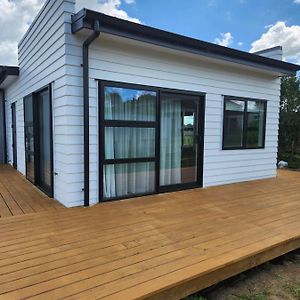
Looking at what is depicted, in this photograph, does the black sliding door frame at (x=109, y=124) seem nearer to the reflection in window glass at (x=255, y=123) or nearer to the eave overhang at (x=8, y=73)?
the reflection in window glass at (x=255, y=123)

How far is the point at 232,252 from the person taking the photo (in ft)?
7.54

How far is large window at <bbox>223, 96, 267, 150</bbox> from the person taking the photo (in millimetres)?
5094

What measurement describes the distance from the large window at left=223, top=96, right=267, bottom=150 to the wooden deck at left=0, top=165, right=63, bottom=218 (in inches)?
133

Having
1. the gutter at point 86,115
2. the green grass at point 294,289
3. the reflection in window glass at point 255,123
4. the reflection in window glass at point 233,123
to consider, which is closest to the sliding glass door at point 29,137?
the gutter at point 86,115

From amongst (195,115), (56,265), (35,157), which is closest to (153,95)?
(195,115)

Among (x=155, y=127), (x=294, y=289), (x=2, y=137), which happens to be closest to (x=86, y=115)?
(x=155, y=127)

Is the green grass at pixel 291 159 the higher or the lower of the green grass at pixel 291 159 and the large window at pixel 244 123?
the lower

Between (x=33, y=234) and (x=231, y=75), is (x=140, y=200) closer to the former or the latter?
(x=33, y=234)

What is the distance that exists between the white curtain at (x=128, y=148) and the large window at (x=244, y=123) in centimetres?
176

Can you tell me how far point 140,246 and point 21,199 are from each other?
2395mm

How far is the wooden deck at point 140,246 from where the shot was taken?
1796mm

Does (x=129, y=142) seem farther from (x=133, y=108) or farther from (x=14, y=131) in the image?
(x=14, y=131)

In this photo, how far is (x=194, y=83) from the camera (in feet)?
14.9

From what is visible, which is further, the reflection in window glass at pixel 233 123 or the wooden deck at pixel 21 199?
the reflection in window glass at pixel 233 123
